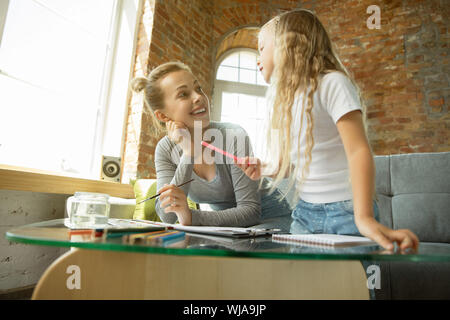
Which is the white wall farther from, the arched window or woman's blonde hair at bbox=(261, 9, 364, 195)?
the arched window

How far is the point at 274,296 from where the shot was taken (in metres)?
0.48

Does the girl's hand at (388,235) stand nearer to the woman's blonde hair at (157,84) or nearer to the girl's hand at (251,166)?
the girl's hand at (251,166)

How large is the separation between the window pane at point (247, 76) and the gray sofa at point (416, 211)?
2.71 m

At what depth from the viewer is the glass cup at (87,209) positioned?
2.40 ft

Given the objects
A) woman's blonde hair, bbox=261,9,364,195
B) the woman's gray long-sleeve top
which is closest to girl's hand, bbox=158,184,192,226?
the woman's gray long-sleeve top

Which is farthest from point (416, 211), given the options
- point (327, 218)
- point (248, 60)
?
point (248, 60)

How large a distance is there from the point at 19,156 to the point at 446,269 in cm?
253

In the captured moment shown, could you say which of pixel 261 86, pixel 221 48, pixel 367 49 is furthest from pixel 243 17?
pixel 367 49

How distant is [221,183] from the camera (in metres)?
1.32

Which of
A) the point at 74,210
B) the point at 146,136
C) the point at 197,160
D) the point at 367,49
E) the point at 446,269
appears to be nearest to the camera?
the point at 74,210

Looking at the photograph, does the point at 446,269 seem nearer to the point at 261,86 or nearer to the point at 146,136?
the point at 146,136

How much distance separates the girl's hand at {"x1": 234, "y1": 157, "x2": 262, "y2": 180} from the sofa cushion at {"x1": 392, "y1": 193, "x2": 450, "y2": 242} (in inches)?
37.3

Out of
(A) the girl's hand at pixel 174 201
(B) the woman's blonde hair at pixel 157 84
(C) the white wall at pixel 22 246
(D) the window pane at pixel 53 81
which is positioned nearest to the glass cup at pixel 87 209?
(A) the girl's hand at pixel 174 201

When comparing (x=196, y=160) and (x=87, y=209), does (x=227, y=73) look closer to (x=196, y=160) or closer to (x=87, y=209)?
(x=196, y=160)
